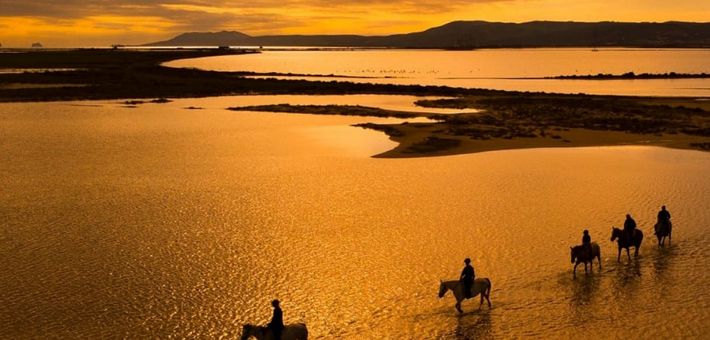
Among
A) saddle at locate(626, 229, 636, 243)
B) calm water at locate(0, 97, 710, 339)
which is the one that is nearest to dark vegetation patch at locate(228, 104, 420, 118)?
calm water at locate(0, 97, 710, 339)

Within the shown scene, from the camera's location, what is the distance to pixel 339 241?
89.9 feet

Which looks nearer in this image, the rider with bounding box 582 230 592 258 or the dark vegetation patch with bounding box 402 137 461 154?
the rider with bounding box 582 230 592 258

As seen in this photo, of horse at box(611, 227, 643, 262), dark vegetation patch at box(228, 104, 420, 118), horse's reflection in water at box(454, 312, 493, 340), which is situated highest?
dark vegetation patch at box(228, 104, 420, 118)

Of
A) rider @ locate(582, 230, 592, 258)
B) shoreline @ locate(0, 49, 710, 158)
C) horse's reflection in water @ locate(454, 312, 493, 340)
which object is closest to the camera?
horse's reflection in water @ locate(454, 312, 493, 340)

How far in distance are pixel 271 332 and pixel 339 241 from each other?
34.1ft

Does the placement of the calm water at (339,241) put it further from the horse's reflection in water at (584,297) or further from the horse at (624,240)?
the horse at (624,240)

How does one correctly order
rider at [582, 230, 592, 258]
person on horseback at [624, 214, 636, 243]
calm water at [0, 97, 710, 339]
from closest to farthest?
calm water at [0, 97, 710, 339] < rider at [582, 230, 592, 258] < person on horseback at [624, 214, 636, 243]

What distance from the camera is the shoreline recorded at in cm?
5650

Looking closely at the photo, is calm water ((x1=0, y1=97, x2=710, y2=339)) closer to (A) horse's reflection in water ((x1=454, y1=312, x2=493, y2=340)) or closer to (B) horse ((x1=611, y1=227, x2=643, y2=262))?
(A) horse's reflection in water ((x1=454, y1=312, x2=493, y2=340))

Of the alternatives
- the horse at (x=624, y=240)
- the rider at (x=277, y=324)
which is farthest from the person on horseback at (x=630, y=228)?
the rider at (x=277, y=324)

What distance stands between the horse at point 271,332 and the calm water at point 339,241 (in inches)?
50.3

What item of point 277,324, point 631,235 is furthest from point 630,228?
point 277,324

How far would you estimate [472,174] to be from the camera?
41.9 metres

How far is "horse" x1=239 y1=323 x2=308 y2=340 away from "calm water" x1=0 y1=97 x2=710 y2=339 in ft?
4.19
